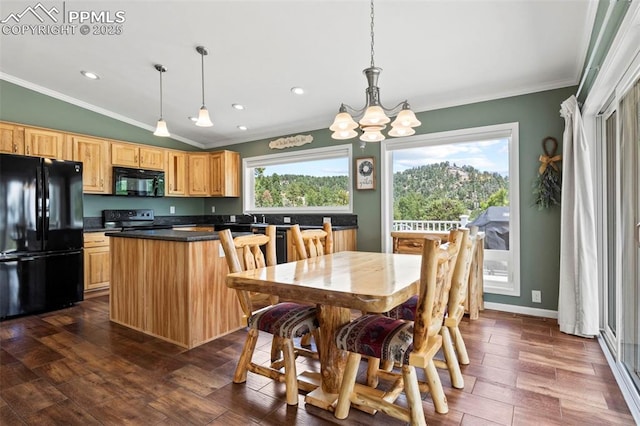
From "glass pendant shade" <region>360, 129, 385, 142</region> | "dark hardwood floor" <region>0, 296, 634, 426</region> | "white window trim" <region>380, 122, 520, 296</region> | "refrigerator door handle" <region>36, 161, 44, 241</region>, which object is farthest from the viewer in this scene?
"refrigerator door handle" <region>36, 161, 44, 241</region>

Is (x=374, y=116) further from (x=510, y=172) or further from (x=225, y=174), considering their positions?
(x=225, y=174)

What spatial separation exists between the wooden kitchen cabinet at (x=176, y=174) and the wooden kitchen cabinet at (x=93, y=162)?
0.91 m

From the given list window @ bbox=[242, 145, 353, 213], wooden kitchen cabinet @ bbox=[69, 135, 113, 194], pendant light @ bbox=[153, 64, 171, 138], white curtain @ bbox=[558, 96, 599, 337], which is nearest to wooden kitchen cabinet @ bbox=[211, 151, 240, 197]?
window @ bbox=[242, 145, 353, 213]

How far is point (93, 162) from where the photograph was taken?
15.4ft

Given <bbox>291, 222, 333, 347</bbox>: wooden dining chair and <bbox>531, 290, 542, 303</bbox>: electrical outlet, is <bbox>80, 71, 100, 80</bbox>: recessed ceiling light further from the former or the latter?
<bbox>531, 290, 542, 303</bbox>: electrical outlet

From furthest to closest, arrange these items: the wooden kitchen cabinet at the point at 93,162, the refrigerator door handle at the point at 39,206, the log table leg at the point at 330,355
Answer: the wooden kitchen cabinet at the point at 93,162 → the refrigerator door handle at the point at 39,206 → the log table leg at the point at 330,355

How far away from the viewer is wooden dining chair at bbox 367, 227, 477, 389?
6.08 ft

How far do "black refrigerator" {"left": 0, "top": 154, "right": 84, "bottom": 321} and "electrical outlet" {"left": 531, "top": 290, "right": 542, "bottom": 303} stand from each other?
204 inches

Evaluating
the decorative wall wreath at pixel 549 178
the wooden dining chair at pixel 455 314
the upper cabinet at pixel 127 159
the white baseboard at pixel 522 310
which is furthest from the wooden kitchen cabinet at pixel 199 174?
the decorative wall wreath at pixel 549 178

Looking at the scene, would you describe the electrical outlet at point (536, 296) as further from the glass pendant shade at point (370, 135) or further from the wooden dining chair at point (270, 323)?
the wooden dining chair at point (270, 323)

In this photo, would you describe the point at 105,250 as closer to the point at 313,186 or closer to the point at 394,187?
the point at 313,186

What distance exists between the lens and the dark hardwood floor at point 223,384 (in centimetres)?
179

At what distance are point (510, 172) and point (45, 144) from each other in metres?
5.61

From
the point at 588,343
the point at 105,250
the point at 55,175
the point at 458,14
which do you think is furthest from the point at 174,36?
the point at 588,343
